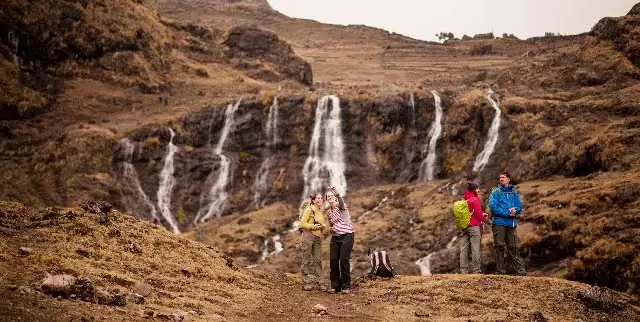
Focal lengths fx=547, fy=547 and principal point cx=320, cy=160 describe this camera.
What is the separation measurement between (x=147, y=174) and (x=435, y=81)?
64.5 meters

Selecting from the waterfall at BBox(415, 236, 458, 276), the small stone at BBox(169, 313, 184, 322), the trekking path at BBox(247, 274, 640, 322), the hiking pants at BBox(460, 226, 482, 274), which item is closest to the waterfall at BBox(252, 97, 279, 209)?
the waterfall at BBox(415, 236, 458, 276)

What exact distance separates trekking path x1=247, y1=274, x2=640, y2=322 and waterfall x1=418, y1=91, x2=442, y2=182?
43.2m

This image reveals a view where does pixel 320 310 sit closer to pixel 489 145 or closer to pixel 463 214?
pixel 463 214

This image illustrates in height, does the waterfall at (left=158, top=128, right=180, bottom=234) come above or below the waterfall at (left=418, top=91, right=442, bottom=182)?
below

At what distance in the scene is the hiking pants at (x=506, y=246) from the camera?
17.3 m

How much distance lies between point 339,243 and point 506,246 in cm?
569

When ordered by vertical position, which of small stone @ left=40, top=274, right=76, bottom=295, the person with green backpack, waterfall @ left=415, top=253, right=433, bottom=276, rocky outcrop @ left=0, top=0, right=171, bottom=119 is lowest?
waterfall @ left=415, top=253, right=433, bottom=276

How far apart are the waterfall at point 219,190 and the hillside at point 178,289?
3979 cm

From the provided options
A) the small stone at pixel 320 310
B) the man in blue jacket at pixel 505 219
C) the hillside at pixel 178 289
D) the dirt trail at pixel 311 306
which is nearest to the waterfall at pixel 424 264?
the man in blue jacket at pixel 505 219

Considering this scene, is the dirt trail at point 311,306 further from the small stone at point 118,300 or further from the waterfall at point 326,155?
the waterfall at point 326,155

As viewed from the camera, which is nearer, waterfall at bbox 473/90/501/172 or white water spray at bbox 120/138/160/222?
waterfall at bbox 473/90/501/172

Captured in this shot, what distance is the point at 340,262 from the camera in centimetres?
1569

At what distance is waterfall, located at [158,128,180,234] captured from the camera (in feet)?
180

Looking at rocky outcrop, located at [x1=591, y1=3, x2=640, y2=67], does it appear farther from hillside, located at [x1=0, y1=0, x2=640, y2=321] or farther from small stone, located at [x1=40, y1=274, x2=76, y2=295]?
small stone, located at [x1=40, y1=274, x2=76, y2=295]
